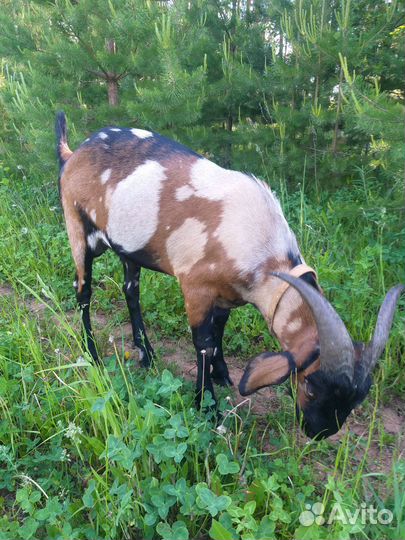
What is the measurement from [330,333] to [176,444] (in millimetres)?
750

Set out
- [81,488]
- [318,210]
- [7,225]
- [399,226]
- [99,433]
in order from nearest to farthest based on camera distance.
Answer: [81,488] → [99,433] → [399,226] → [318,210] → [7,225]

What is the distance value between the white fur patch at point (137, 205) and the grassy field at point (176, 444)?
1.84 ft

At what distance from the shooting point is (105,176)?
2.59m

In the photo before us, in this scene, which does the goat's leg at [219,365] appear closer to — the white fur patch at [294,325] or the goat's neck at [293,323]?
the goat's neck at [293,323]

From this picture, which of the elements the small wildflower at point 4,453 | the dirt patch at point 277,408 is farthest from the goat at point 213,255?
the small wildflower at point 4,453

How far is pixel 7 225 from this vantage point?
434cm

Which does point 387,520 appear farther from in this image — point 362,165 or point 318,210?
point 362,165

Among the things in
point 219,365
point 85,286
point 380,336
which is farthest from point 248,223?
point 85,286

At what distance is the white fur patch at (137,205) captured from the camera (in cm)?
243

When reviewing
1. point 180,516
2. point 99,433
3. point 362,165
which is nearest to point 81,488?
point 99,433

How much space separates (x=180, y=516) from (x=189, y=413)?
43cm

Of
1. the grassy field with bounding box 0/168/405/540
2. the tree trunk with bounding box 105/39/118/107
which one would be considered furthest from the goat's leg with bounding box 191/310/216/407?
the tree trunk with bounding box 105/39/118/107

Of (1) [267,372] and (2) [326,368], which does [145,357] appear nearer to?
(1) [267,372]

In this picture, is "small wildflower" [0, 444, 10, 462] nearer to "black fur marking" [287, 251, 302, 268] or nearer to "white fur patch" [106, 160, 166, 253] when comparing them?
"white fur patch" [106, 160, 166, 253]
